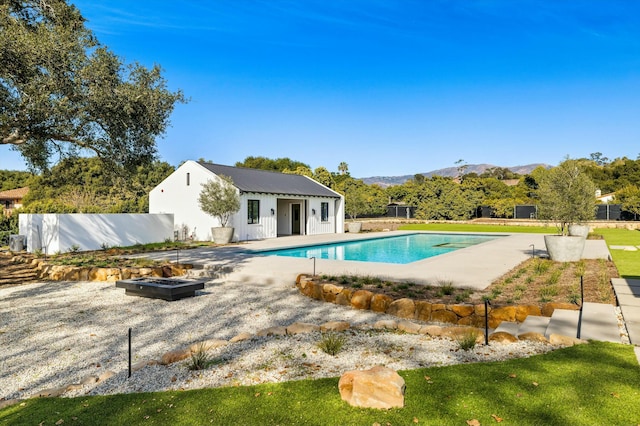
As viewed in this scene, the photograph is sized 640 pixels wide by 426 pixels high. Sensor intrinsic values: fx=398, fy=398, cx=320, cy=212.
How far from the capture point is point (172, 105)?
10.3m

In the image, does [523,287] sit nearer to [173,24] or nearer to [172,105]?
[172,105]

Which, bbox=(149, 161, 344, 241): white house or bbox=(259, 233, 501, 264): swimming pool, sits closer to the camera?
bbox=(259, 233, 501, 264): swimming pool

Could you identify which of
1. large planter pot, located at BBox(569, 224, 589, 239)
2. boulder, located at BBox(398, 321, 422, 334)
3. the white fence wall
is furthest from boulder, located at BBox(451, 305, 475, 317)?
the white fence wall

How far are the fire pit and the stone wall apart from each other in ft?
10.3

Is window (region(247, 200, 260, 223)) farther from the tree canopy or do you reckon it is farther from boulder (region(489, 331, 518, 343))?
boulder (region(489, 331, 518, 343))

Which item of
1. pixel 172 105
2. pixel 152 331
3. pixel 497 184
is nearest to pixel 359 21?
pixel 172 105

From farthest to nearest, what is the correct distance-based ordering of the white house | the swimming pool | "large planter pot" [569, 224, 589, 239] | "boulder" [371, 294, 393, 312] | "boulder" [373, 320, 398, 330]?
1. the white house
2. the swimming pool
3. "large planter pot" [569, 224, 589, 239]
4. "boulder" [371, 294, 393, 312]
5. "boulder" [373, 320, 398, 330]

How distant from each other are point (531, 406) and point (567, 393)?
1.44 feet

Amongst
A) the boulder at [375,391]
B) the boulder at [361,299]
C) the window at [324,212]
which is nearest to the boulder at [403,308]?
the boulder at [361,299]

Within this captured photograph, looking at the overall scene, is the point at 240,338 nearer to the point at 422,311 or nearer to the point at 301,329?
the point at 301,329

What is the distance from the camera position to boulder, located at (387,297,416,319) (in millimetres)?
7035

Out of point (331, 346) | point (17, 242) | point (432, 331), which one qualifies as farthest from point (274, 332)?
point (17, 242)

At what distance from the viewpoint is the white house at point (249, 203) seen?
21750mm

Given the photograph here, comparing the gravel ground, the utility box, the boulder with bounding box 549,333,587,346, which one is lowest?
the gravel ground
